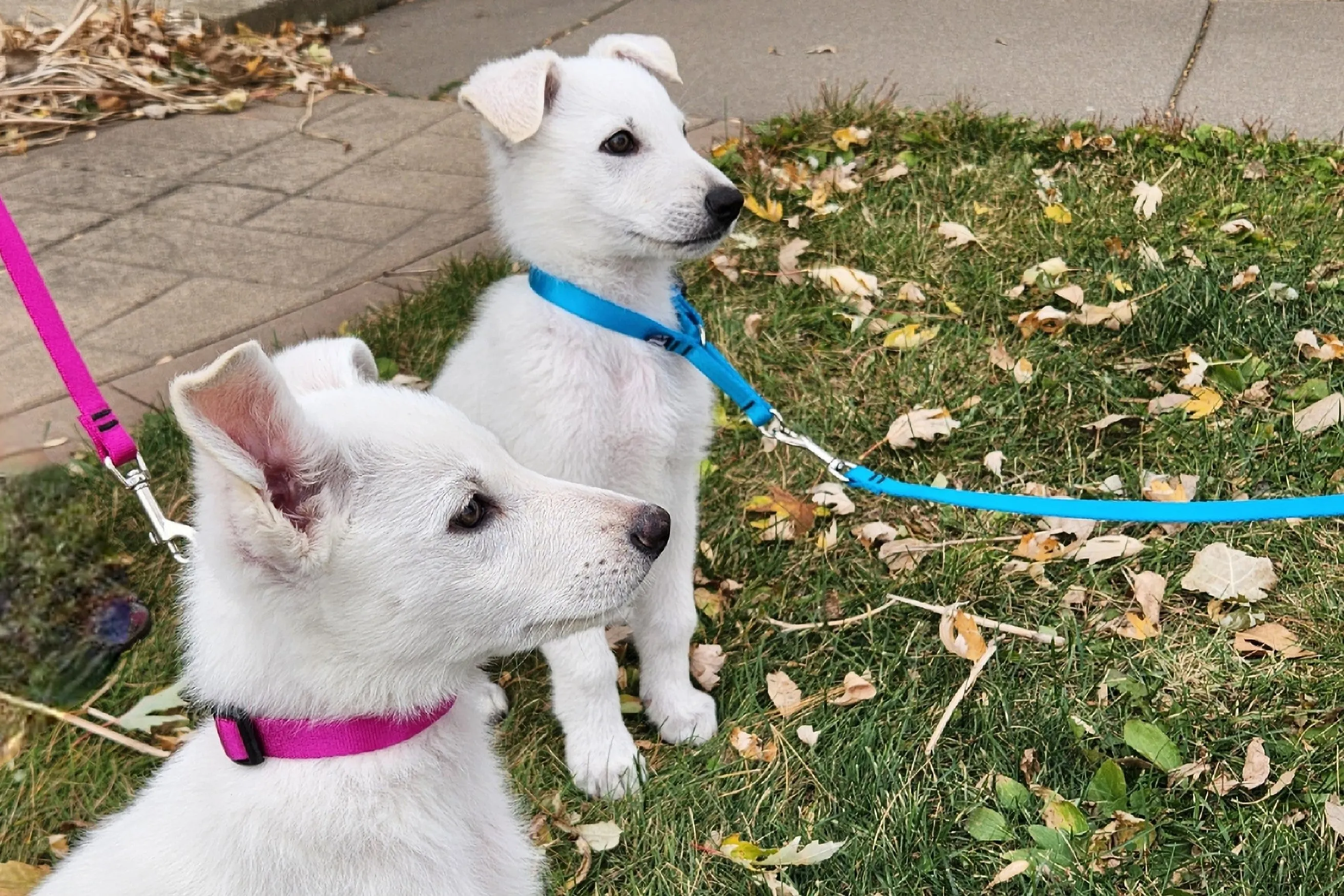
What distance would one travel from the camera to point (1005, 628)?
3.03 meters

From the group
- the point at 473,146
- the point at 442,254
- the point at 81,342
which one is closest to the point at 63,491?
the point at 81,342

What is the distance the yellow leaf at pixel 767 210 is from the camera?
5.26 meters

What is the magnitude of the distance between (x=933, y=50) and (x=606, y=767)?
19.6 ft

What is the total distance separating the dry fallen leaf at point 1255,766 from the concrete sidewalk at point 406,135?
3.71 m

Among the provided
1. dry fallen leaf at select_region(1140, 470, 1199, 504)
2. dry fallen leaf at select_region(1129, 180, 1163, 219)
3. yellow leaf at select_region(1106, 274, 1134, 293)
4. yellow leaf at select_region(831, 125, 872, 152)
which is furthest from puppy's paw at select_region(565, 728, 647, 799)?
yellow leaf at select_region(831, 125, 872, 152)

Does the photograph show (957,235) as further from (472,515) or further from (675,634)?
(472,515)

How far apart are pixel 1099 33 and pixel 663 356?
5.76 meters

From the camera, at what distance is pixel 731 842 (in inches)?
99.0

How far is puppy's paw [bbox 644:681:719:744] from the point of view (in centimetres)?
294

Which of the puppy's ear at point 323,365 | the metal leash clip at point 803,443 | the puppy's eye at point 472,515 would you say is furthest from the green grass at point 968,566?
the puppy's ear at point 323,365

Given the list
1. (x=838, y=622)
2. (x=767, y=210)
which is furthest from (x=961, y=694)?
(x=767, y=210)

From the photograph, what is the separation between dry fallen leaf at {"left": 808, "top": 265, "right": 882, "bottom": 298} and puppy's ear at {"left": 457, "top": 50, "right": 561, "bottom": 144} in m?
2.08

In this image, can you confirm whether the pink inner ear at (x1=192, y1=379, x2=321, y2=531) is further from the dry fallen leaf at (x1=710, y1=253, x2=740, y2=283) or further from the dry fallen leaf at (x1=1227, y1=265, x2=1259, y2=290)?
the dry fallen leaf at (x1=1227, y1=265, x2=1259, y2=290)

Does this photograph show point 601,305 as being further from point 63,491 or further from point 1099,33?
point 1099,33
